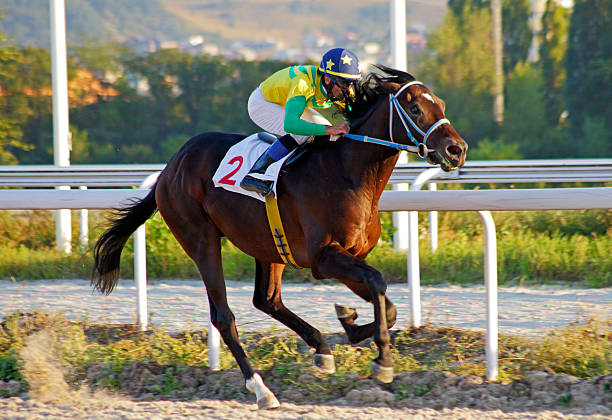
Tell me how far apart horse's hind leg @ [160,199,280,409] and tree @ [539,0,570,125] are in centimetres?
656

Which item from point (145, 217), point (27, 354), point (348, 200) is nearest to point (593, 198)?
point (348, 200)

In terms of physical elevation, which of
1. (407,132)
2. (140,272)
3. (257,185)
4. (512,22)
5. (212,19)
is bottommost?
(140,272)

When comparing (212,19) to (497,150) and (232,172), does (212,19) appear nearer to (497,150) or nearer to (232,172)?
(497,150)

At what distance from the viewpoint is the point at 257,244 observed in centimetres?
393

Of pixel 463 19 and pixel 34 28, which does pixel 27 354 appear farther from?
pixel 463 19

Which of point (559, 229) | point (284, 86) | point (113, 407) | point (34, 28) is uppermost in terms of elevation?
point (34, 28)

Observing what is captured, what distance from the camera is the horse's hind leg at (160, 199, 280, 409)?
3.95 m

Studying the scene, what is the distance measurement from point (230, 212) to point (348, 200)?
77 cm

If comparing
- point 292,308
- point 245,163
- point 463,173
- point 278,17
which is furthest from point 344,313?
point 278,17

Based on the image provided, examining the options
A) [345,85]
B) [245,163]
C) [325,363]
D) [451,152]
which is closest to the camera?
[451,152]

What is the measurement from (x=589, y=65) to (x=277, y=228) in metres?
7.08

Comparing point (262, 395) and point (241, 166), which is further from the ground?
point (241, 166)

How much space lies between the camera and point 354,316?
3.83 m

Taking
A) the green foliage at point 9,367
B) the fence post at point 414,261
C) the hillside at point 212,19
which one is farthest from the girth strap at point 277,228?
the hillside at point 212,19
